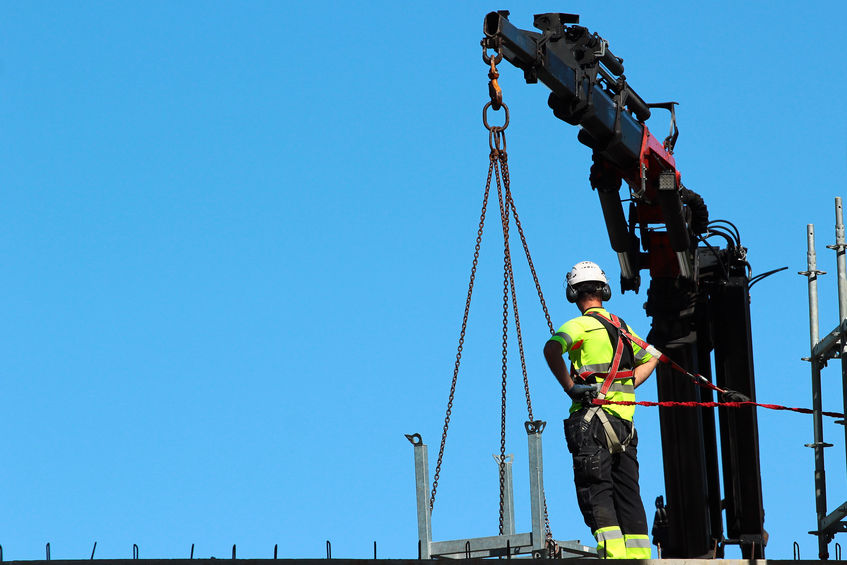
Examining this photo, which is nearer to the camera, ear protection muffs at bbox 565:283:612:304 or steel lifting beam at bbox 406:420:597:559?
ear protection muffs at bbox 565:283:612:304

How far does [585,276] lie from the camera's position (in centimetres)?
1076

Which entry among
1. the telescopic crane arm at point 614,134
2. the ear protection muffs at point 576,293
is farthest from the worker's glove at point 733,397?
the ear protection muffs at point 576,293

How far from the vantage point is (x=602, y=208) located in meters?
13.0

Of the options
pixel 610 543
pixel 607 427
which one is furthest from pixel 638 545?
pixel 607 427

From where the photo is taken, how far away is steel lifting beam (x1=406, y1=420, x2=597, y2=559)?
1200cm

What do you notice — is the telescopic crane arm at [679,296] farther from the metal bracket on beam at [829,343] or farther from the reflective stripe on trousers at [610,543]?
the reflective stripe on trousers at [610,543]

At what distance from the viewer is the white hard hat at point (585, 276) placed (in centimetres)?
1076

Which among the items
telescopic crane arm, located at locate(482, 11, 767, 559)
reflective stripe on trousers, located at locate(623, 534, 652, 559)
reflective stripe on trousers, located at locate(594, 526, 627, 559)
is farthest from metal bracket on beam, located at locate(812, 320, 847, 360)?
reflective stripe on trousers, located at locate(594, 526, 627, 559)

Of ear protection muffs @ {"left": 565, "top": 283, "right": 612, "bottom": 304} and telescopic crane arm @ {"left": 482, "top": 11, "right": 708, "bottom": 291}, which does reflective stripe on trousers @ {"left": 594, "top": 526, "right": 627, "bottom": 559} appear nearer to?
ear protection muffs @ {"left": 565, "top": 283, "right": 612, "bottom": 304}

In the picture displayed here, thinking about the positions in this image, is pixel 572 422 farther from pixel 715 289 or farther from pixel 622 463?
pixel 715 289

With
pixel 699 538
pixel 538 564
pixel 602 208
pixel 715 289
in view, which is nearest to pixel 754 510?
pixel 699 538

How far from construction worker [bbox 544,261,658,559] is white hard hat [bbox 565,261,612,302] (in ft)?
0.71

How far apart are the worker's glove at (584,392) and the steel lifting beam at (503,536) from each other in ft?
6.23

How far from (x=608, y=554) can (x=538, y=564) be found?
1363 millimetres
